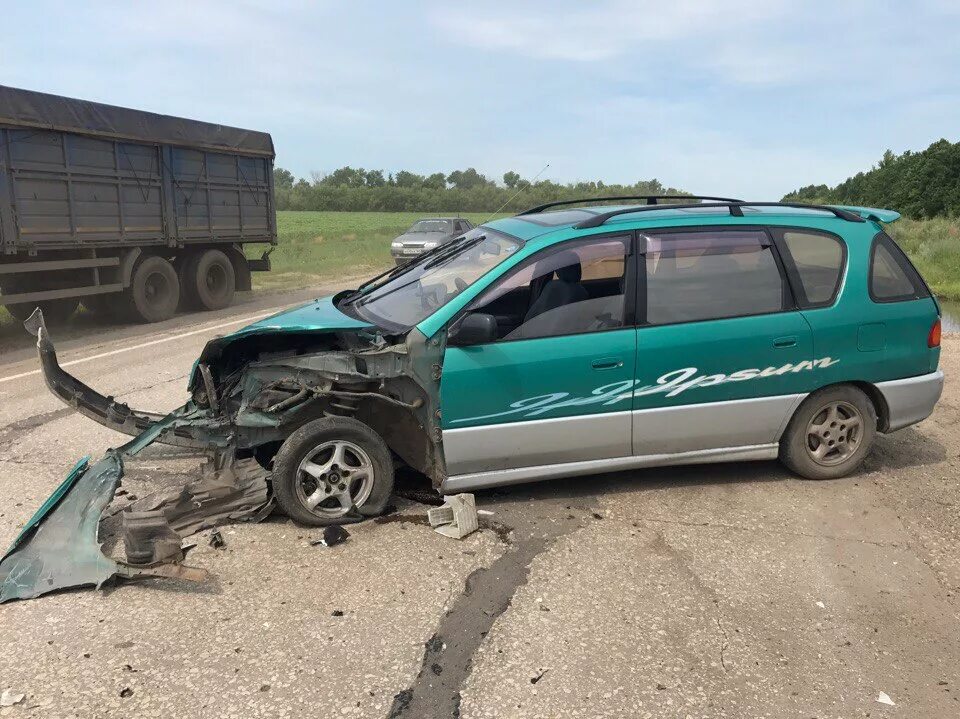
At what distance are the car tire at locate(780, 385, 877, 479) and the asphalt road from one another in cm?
15

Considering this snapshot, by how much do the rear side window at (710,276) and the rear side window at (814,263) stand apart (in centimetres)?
13

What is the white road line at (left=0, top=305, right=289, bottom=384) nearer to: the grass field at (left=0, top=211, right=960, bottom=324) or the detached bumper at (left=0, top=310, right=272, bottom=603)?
the grass field at (left=0, top=211, right=960, bottom=324)

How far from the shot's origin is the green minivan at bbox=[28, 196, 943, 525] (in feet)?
14.2

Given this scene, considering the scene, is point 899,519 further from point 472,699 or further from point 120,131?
point 120,131

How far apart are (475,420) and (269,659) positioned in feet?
5.59

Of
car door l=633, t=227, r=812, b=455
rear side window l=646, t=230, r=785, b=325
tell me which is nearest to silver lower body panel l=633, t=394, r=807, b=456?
car door l=633, t=227, r=812, b=455

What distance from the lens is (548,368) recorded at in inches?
172

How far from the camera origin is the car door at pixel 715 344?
181 inches

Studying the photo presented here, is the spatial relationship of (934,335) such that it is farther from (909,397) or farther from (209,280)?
(209,280)

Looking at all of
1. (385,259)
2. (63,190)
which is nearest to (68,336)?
(63,190)

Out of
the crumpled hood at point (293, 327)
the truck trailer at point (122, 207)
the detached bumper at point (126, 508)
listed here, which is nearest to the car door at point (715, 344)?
the crumpled hood at point (293, 327)

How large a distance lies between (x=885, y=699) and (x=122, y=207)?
1216cm

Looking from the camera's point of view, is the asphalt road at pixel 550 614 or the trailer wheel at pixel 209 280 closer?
the asphalt road at pixel 550 614

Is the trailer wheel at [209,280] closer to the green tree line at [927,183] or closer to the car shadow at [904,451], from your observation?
the car shadow at [904,451]
